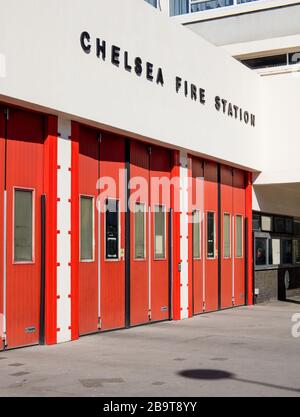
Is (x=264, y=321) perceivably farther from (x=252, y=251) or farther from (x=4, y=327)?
(x=4, y=327)

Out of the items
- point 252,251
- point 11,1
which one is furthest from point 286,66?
point 11,1

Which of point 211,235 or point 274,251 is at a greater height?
point 211,235

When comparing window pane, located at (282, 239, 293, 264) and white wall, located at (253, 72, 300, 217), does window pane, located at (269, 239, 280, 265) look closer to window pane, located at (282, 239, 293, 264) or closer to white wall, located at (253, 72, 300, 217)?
window pane, located at (282, 239, 293, 264)

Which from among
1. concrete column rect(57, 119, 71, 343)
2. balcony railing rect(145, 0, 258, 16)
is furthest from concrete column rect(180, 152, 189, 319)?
balcony railing rect(145, 0, 258, 16)

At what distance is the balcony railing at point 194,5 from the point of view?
25453mm

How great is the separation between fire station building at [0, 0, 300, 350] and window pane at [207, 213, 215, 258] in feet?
0.19

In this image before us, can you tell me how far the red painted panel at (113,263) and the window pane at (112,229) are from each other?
0.14 meters

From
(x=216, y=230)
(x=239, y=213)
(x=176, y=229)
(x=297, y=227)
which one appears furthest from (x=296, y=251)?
(x=176, y=229)

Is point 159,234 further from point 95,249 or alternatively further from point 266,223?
point 266,223

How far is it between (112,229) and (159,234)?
2286 mm

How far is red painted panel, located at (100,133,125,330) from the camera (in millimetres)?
15242

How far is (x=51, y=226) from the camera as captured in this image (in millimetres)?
13352

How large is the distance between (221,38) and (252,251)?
7.79 meters

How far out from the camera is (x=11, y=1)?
1212 cm
